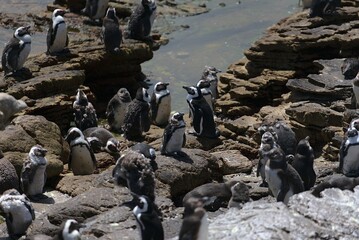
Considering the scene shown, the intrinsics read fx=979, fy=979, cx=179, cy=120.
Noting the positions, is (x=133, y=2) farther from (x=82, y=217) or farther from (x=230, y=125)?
(x=82, y=217)

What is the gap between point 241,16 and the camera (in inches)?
1110

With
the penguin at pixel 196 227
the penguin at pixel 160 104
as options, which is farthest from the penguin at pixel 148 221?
the penguin at pixel 160 104

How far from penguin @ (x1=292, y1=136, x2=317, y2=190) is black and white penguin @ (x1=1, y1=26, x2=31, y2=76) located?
7311 millimetres

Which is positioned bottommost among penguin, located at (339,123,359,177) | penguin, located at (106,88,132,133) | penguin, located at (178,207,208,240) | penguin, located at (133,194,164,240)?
penguin, located at (106,88,132,133)

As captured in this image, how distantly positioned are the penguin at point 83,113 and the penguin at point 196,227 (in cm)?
931

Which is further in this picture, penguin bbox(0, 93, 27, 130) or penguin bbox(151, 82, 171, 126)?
penguin bbox(151, 82, 171, 126)

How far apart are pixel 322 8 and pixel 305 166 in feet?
28.8

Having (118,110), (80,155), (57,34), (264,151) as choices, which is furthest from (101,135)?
(264,151)

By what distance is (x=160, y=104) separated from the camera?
18844mm

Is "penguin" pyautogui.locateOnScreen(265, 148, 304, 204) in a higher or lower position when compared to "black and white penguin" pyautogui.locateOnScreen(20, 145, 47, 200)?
higher

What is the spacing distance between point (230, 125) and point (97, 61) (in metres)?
4.36

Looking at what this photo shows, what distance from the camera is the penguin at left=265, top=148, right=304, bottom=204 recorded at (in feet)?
42.5

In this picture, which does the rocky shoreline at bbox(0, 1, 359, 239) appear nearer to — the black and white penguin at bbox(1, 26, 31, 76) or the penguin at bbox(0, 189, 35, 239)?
the penguin at bbox(0, 189, 35, 239)

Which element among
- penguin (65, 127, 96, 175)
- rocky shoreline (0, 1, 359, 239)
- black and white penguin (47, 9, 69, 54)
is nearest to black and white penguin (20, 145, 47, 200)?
rocky shoreline (0, 1, 359, 239)
